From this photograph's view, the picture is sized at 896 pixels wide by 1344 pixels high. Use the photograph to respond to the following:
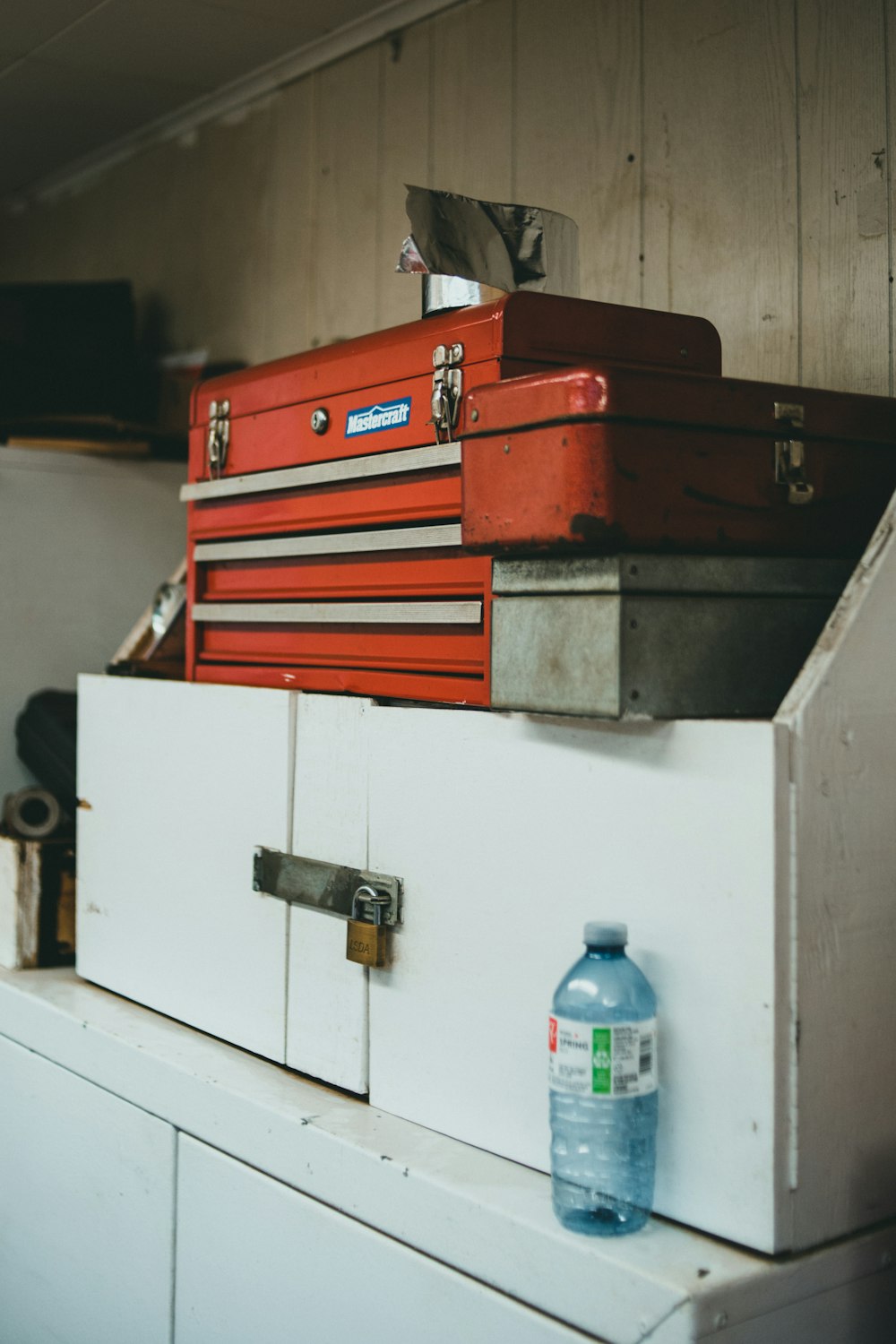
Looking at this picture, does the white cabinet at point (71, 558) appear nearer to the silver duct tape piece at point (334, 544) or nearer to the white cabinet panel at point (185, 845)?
the white cabinet panel at point (185, 845)

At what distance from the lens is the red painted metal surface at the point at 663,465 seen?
1156mm

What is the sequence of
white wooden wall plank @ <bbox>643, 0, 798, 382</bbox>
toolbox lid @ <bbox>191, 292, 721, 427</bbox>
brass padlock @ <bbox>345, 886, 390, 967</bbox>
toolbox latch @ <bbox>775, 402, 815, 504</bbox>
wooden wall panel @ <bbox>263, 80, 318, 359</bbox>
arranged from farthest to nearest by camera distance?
1. wooden wall panel @ <bbox>263, 80, 318, 359</bbox>
2. white wooden wall plank @ <bbox>643, 0, 798, 382</bbox>
3. brass padlock @ <bbox>345, 886, 390, 967</bbox>
4. toolbox lid @ <bbox>191, 292, 721, 427</bbox>
5. toolbox latch @ <bbox>775, 402, 815, 504</bbox>

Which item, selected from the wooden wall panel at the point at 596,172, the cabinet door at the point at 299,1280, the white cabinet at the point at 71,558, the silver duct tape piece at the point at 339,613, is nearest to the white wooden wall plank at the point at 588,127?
the wooden wall panel at the point at 596,172

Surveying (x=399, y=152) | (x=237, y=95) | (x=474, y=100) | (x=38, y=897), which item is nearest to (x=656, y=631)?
(x=38, y=897)

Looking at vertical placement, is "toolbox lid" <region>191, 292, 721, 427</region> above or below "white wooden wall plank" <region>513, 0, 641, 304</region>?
below

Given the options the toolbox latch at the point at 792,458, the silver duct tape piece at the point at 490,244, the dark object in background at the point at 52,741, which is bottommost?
the dark object in background at the point at 52,741

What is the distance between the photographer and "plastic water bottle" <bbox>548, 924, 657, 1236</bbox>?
1128 millimetres

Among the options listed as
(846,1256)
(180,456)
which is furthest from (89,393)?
(846,1256)

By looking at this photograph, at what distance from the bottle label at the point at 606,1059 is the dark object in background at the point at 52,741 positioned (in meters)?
1.43

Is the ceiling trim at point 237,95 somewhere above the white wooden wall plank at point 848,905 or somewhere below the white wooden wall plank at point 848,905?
above

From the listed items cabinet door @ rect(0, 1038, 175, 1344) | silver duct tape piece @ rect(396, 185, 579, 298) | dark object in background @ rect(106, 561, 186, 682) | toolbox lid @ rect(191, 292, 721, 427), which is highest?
silver duct tape piece @ rect(396, 185, 579, 298)

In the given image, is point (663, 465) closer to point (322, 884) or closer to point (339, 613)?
point (339, 613)

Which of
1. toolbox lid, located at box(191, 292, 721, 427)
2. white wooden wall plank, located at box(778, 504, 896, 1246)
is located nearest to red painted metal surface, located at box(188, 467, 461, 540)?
toolbox lid, located at box(191, 292, 721, 427)

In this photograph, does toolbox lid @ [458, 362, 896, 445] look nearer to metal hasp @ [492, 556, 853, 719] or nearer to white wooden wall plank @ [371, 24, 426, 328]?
metal hasp @ [492, 556, 853, 719]
